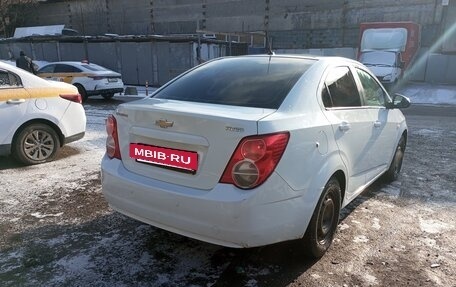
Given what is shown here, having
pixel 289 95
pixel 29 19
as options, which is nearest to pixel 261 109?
pixel 289 95

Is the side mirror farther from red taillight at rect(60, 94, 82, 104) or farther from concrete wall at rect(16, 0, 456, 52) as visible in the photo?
concrete wall at rect(16, 0, 456, 52)

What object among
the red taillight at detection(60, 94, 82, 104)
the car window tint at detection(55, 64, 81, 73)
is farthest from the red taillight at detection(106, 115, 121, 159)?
the car window tint at detection(55, 64, 81, 73)

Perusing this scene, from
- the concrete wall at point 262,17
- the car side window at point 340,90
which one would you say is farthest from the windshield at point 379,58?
the car side window at point 340,90

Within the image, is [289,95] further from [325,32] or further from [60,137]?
[325,32]

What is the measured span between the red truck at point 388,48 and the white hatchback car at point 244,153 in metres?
14.7

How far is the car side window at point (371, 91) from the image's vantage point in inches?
159

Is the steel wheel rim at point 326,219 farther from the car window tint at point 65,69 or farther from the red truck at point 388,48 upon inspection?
the red truck at point 388,48

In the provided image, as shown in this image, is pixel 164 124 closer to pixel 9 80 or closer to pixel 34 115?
pixel 34 115

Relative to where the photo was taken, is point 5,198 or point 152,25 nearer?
point 5,198

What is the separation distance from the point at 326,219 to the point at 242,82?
1312mm

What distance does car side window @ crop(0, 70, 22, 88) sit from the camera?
5.28 meters

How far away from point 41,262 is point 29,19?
1850 inches

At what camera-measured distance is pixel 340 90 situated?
3.50 m

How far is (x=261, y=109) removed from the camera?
9.21ft
